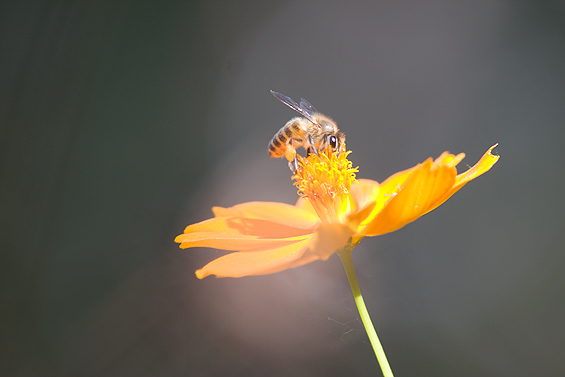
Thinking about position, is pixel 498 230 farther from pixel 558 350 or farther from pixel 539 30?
pixel 539 30

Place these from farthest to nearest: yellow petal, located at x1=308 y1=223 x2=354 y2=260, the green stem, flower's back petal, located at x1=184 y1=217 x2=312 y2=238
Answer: flower's back petal, located at x1=184 y1=217 x2=312 y2=238 < yellow petal, located at x1=308 y1=223 x2=354 y2=260 < the green stem

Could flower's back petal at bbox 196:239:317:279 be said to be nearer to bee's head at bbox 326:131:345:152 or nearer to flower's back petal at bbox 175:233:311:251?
flower's back petal at bbox 175:233:311:251

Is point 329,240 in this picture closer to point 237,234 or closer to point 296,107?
point 237,234

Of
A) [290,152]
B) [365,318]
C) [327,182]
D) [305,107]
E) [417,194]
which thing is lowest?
[365,318]

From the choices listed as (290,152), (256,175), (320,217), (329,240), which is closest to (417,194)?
(329,240)

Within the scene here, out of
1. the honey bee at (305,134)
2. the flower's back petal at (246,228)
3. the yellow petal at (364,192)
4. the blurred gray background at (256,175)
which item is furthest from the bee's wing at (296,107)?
the blurred gray background at (256,175)

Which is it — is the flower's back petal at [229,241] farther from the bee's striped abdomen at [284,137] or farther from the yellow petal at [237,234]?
the bee's striped abdomen at [284,137]

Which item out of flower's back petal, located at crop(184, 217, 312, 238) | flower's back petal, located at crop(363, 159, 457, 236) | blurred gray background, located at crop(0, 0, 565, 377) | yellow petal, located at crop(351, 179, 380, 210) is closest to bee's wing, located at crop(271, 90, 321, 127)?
yellow petal, located at crop(351, 179, 380, 210)
